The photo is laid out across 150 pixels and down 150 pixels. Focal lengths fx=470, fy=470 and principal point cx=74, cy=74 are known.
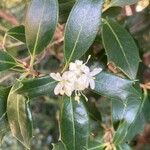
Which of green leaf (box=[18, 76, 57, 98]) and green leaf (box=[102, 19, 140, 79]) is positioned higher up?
green leaf (box=[102, 19, 140, 79])

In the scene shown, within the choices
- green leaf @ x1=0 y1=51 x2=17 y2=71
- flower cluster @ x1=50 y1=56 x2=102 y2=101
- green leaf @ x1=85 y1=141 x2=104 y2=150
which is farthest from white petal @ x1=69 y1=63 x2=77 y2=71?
green leaf @ x1=85 y1=141 x2=104 y2=150

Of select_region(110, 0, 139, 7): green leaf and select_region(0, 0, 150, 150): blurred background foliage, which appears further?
select_region(0, 0, 150, 150): blurred background foliage

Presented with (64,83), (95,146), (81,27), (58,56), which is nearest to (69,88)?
(64,83)

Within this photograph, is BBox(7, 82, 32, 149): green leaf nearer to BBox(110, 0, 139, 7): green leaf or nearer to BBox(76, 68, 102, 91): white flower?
BBox(76, 68, 102, 91): white flower

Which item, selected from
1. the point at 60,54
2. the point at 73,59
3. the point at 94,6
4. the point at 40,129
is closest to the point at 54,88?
the point at 73,59

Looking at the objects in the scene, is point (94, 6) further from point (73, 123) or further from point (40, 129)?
point (40, 129)

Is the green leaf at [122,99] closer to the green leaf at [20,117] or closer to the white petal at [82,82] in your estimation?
the white petal at [82,82]
